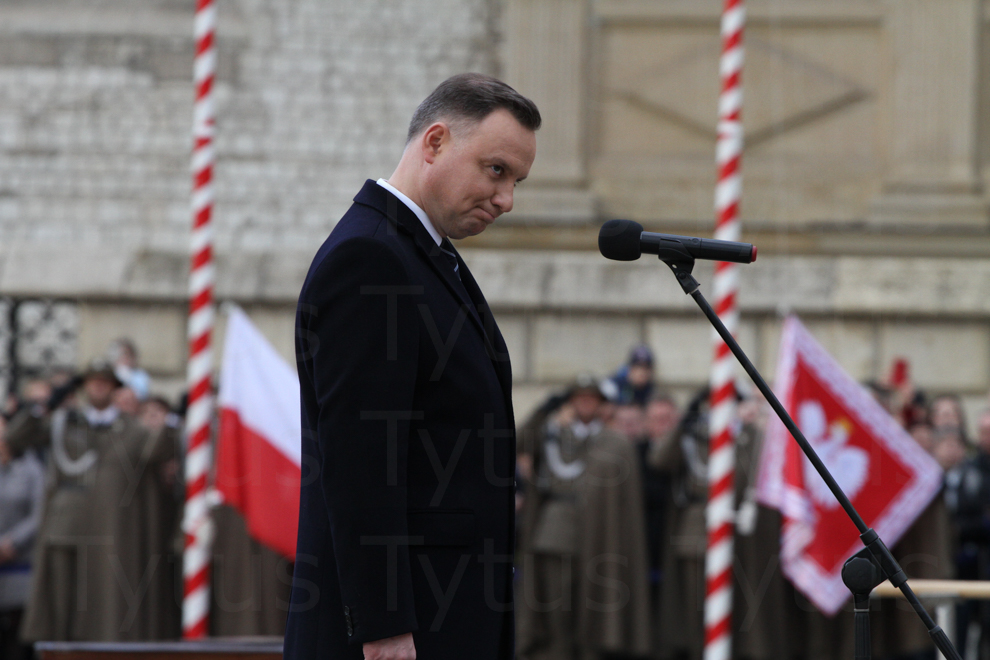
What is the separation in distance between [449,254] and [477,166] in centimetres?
19

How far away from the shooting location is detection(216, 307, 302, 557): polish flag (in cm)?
638

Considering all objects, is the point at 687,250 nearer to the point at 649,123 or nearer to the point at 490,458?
the point at 490,458

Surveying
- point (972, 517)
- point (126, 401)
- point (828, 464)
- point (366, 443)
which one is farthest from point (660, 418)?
point (366, 443)

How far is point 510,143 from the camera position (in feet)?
7.50

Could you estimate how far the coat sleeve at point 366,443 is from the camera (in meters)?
2.13

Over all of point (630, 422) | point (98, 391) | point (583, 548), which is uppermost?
point (98, 391)

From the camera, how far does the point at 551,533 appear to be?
7711mm

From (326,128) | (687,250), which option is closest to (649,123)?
(326,128)

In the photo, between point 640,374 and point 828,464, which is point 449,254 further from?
point 640,374

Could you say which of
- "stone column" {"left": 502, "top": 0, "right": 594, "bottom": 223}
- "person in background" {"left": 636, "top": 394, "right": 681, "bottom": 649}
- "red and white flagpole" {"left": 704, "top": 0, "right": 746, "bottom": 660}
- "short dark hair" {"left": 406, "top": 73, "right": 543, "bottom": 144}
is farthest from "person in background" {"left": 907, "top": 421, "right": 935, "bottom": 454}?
"short dark hair" {"left": 406, "top": 73, "right": 543, "bottom": 144}

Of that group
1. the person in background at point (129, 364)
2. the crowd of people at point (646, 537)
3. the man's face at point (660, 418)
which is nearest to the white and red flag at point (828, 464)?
the crowd of people at point (646, 537)

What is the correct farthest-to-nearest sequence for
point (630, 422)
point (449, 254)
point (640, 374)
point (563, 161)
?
1. point (563, 161)
2. point (640, 374)
3. point (630, 422)
4. point (449, 254)

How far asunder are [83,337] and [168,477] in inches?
107

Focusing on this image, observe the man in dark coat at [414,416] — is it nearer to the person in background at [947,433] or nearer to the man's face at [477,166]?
the man's face at [477,166]
